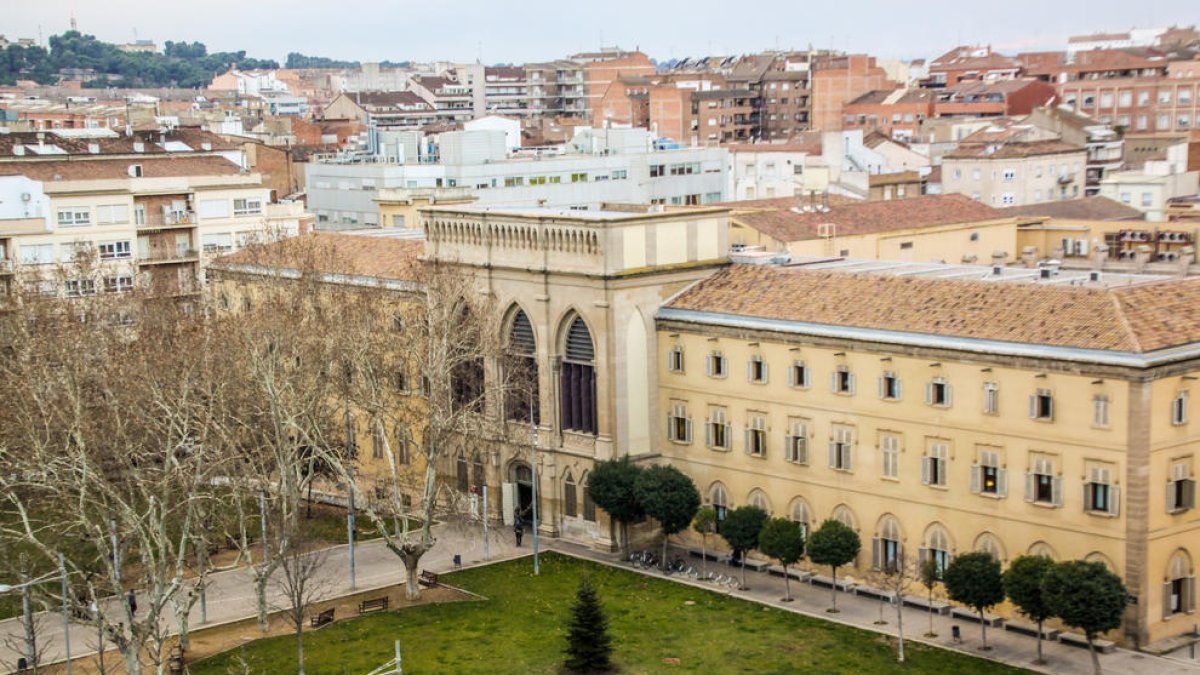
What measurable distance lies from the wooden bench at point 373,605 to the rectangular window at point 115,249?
4229 cm

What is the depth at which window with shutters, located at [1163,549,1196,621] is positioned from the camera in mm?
57438

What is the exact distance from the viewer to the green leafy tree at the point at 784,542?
64125 mm

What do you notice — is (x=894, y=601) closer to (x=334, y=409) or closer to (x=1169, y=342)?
(x=1169, y=342)

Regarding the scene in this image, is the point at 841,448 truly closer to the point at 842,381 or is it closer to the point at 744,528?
the point at 842,381

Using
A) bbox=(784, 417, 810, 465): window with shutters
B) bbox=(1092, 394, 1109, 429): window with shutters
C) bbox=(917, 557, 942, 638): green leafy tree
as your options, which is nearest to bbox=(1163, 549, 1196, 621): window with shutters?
bbox=(1092, 394, 1109, 429): window with shutters

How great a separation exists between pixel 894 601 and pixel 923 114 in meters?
138

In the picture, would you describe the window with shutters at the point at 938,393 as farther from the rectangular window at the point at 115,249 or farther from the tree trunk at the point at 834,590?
the rectangular window at the point at 115,249

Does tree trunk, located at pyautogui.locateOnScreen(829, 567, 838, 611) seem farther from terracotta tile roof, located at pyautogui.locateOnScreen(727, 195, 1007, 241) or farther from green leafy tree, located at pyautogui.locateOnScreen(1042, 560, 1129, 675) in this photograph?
terracotta tile roof, located at pyautogui.locateOnScreen(727, 195, 1007, 241)

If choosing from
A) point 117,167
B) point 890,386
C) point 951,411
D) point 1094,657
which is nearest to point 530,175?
point 117,167

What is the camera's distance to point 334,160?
5335 inches

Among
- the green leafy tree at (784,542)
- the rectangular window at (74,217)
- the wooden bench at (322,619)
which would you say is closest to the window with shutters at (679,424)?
the green leafy tree at (784,542)

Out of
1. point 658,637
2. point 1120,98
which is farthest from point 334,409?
point 1120,98

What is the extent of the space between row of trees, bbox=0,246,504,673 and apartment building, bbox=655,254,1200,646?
34.3 feet

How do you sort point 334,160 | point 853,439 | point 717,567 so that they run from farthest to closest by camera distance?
point 334,160 → point 717,567 → point 853,439
